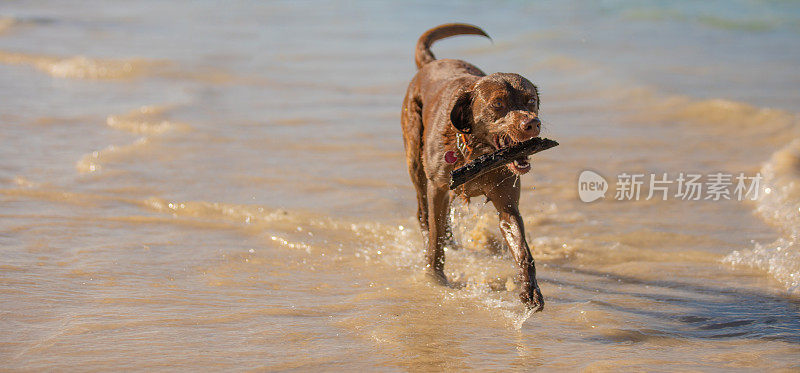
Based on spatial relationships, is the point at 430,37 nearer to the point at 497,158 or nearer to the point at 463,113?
the point at 463,113

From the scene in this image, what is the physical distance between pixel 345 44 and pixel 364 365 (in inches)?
430

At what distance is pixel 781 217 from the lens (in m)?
6.29

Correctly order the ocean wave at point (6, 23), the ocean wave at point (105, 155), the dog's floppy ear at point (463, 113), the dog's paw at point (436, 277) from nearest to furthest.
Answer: the dog's floppy ear at point (463, 113) < the dog's paw at point (436, 277) < the ocean wave at point (105, 155) < the ocean wave at point (6, 23)

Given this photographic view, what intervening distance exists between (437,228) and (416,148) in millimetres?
597

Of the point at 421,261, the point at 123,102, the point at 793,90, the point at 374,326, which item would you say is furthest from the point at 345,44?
the point at 374,326

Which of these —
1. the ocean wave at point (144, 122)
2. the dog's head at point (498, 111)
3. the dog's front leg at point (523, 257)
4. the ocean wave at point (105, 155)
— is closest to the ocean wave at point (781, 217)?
the dog's front leg at point (523, 257)

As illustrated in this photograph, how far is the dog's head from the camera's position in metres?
4.11

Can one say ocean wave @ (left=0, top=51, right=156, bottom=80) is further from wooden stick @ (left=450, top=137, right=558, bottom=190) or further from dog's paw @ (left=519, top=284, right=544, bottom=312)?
dog's paw @ (left=519, top=284, right=544, bottom=312)

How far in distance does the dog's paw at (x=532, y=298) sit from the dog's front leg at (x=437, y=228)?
2.51 feet

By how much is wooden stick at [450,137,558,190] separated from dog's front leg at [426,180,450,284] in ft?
2.04

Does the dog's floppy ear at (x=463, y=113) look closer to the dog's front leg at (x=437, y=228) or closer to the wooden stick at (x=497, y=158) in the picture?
the wooden stick at (x=497, y=158)

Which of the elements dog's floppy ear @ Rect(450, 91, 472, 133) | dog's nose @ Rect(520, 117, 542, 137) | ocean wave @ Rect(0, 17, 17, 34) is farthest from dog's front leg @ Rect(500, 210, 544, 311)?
ocean wave @ Rect(0, 17, 17, 34)

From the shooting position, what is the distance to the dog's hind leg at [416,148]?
17.4ft

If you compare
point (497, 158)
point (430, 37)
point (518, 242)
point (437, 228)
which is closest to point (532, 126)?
point (497, 158)
